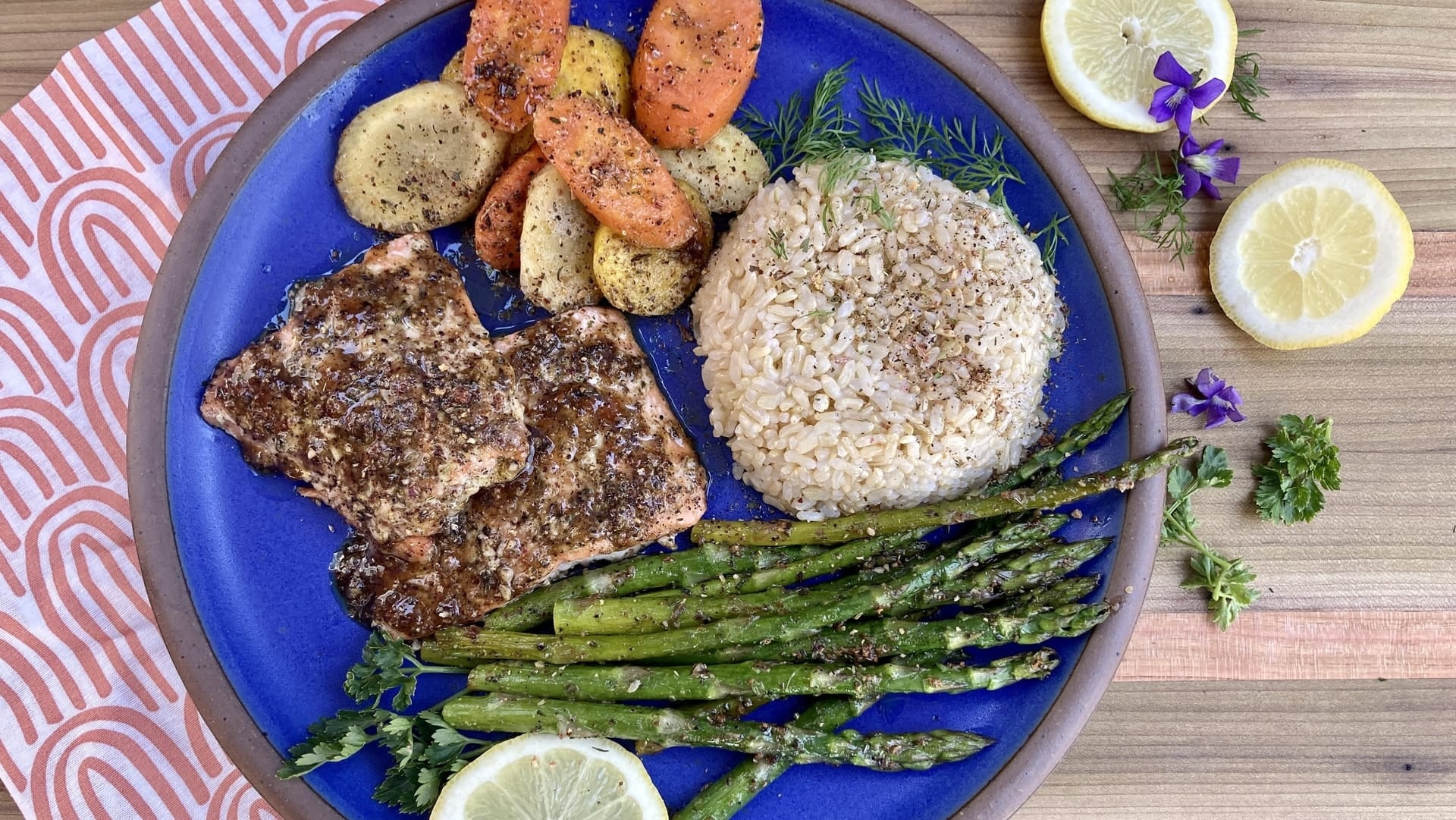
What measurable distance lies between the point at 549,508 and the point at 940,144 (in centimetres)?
241

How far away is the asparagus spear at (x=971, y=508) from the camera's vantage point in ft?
12.7

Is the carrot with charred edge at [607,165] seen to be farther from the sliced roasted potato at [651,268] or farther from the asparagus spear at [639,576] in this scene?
the asparagus spear at [639,576]

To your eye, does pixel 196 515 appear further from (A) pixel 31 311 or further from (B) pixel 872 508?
(B) pixel 872 508

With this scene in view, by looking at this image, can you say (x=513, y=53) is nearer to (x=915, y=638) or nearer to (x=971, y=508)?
(x=971, y=508)

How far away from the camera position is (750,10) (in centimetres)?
380

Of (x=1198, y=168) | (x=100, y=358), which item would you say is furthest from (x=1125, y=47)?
(x=100, y=358)

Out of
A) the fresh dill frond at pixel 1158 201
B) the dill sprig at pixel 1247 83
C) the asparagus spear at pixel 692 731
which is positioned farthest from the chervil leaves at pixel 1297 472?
the asparagus spear at pixel 692 731

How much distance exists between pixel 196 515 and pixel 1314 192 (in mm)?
5161

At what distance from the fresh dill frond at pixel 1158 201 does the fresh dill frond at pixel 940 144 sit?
642 millimetres

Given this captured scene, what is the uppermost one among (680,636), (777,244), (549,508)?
(777,244)

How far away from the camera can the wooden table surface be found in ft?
14.3

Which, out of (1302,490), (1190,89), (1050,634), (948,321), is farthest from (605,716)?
(1190,89)

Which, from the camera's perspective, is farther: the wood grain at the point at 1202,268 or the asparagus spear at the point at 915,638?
the wood grain at the point at 1202,268

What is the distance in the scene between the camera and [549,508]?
386 centimetres
